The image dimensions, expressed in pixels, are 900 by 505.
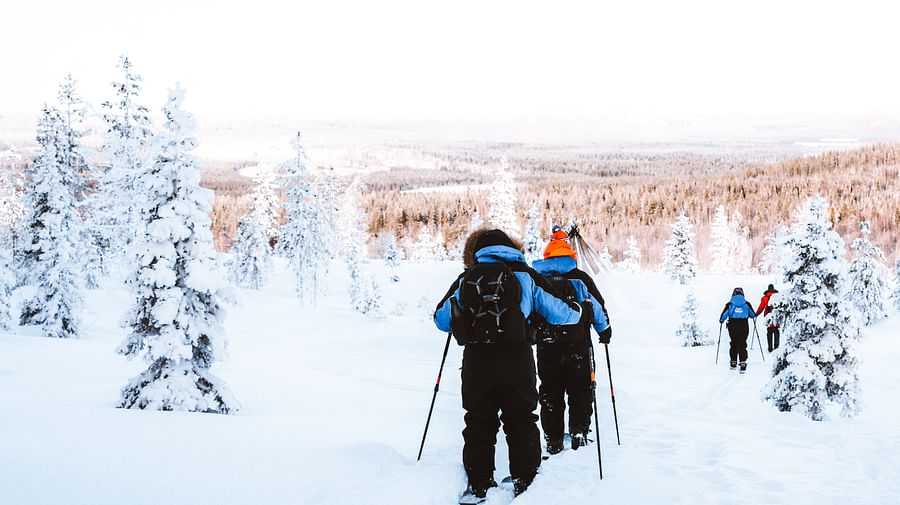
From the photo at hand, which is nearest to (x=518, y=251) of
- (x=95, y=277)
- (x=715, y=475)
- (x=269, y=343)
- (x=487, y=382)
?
(x=487, y=382)

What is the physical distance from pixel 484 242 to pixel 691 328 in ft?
74.3

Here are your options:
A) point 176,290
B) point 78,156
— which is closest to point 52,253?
point 78,156

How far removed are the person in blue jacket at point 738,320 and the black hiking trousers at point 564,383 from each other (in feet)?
29.9

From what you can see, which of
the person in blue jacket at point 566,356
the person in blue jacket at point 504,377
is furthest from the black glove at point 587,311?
the person in blue jacket at point 504,377

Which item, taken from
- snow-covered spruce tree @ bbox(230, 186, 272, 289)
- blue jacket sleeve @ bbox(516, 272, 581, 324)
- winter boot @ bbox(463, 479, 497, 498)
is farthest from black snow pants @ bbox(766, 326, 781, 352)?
snow-covered spruce tree @ bbox(230, 186, 272, 289)

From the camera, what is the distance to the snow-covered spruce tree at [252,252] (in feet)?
163

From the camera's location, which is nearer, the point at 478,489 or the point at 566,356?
the point at 478,489

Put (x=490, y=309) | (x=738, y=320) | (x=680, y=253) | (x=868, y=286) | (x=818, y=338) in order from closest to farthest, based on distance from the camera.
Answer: (x=490, y=309), (x=818, y=338), (x=738, y=320), (x=868, y=286), (x=680, y=253)

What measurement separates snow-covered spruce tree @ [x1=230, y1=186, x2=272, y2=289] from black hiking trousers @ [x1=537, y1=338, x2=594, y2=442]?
1815 inches

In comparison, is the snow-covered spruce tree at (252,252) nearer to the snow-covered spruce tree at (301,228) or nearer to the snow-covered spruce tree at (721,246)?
Result: the snow-covered spruce tree at (301,228)

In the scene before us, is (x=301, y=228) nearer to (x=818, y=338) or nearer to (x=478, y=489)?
(x=818, y=338)

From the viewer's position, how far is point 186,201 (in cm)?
781

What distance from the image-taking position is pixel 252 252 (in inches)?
1961

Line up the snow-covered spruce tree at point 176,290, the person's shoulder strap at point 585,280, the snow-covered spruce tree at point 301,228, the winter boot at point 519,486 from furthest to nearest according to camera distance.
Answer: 1. the snow-covered spruce tree at point 301,228
2. the snow-covered spruce tree at point 176,290
3. the person's shoulder strap at point 585,280
4. the winter boot at point 519,486
